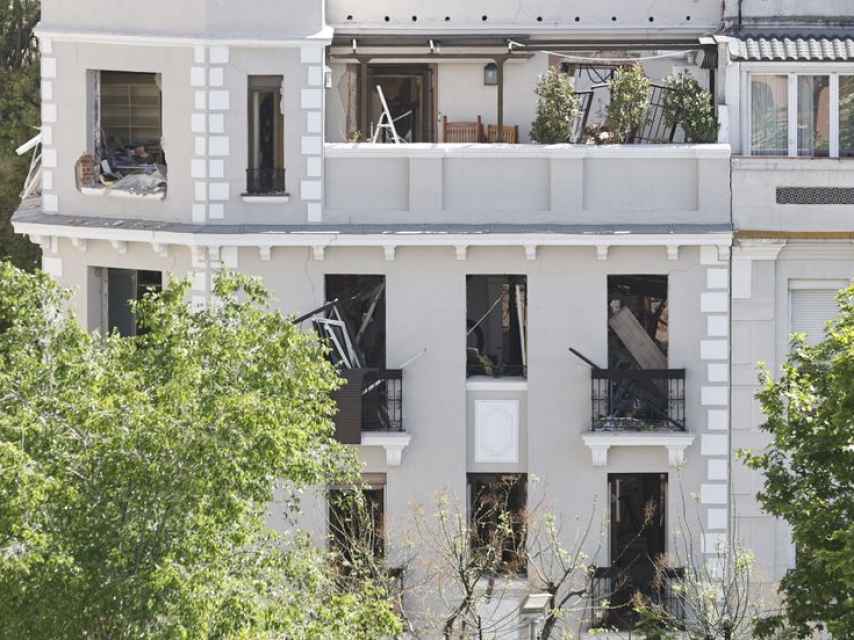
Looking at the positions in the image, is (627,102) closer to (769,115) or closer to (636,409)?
(769,115)

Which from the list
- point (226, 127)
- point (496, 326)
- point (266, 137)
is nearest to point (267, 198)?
point (266, 137)

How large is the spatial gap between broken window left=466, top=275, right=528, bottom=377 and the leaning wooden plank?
1.64 meters

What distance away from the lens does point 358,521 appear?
58.5 metres

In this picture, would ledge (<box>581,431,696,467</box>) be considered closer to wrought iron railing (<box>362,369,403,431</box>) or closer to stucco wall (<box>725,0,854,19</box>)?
wrought iron railing (<box>362,369,403,431</box>)

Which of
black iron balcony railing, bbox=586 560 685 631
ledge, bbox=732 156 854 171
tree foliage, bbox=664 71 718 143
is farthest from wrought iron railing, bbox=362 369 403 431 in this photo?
ledge, bbox=732 156 854 171

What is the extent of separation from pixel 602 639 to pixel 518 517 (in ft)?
8.42

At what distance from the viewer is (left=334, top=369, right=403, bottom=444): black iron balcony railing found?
57688mm

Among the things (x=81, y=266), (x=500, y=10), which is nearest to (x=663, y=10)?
(x=500, y=10)

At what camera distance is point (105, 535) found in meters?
45.2

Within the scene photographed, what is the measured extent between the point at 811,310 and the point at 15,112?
24.2 m

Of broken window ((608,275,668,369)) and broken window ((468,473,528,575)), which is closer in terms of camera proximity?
broken window ((468,473,528,575))

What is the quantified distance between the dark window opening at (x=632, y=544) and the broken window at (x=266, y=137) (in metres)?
7.93

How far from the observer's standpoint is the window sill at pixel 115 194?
59.4 m

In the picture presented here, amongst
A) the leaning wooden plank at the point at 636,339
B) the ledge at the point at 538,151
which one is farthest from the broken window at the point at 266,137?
the leaning wooden plank at the point at 636,339
